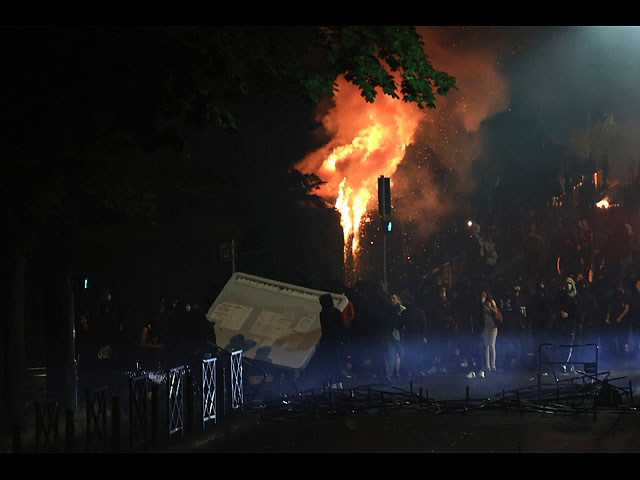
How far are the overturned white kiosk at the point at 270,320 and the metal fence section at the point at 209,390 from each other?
13.9 ft

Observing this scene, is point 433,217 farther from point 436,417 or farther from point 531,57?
point 436,417

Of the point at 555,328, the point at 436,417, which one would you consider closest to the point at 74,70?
the point at 436,417

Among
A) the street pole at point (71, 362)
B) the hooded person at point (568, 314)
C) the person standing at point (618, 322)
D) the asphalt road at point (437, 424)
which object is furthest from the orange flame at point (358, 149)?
the asphalt road at point (437, 424)

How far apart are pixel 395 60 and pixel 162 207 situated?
8090 millimetres

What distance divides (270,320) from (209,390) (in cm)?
529

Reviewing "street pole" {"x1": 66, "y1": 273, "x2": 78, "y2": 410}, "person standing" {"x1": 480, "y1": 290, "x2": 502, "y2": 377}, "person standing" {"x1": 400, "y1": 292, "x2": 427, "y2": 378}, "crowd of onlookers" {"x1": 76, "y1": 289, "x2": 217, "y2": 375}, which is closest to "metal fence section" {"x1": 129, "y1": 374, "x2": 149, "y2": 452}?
"street pole" {"x1": 66, "y1": 273, "x2": 78, "y2": 410}

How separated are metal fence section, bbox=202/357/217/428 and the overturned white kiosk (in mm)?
4247

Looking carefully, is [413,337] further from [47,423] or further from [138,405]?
[47,423]

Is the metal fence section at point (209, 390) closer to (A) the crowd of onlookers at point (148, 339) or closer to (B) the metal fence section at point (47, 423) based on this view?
(A) the crowd of onlookers at point (148, 339)

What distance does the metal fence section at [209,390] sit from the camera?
13.5 m

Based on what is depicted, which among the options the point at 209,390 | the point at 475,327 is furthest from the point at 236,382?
the point at 475,327

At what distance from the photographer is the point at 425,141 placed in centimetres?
4547

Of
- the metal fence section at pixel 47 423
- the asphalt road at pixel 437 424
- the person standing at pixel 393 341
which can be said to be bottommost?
the asphalt road at pixel 437 424

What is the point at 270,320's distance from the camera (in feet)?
61.9
